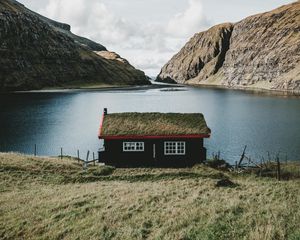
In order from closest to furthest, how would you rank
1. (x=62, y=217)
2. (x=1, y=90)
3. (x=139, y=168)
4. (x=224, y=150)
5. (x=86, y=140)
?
1. (x=62, y=217)
2. (x=139, y=168)
3. (x=224, y=150)
4. (x=86, y=140)
5. (x=1, y=90)

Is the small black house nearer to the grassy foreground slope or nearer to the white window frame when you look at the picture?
the white window frame

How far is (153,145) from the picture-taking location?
40.0 meters

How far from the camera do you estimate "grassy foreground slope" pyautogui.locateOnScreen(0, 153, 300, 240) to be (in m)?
16.4

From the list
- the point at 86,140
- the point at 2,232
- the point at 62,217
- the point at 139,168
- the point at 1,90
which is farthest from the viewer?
the point at 1,90

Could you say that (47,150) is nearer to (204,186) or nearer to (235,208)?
(204,186)

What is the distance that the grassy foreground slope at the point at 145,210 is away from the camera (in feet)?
53.9

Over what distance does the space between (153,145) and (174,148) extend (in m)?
2.33

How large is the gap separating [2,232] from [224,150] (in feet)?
130

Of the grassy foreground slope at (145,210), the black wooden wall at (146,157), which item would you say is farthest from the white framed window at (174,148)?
the grassy foreground slope at (145,210)

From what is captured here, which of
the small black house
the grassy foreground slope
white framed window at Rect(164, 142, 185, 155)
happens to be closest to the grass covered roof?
the small black house

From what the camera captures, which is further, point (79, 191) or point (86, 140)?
point (86, 140)

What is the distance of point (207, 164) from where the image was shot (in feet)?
129

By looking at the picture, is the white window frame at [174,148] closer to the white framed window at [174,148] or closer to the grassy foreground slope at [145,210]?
the white framed window at [174,148]

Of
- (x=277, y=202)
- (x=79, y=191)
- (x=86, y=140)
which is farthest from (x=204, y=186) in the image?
(x=86, y=140)
